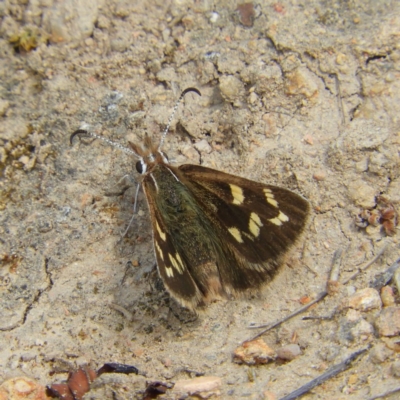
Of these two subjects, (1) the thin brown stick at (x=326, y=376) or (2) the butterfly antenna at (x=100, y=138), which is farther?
(2) the butterfly antenna at (x=100, y=138)

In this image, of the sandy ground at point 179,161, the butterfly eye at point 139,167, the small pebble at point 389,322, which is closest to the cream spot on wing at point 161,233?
the sandy ground at point 179,161

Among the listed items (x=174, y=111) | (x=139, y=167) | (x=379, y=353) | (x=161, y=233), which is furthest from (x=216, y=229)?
(x=379, y=353)

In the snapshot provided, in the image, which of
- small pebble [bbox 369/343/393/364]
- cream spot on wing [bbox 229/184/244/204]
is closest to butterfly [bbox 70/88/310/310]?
cream spot on wing [bbox 229/184/244/204]

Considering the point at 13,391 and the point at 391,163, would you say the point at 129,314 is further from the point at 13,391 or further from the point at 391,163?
the point at 391,163

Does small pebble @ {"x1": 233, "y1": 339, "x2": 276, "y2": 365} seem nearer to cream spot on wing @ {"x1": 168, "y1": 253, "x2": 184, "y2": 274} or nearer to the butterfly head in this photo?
cream spot on wing @ {"x1": 168, "y1": 253, "x2": 184, "y2": 274}

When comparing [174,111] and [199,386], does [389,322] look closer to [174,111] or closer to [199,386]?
[199,386]

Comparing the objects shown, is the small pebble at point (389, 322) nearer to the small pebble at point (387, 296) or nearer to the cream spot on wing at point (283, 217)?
the small pebble at point (387, 296)
